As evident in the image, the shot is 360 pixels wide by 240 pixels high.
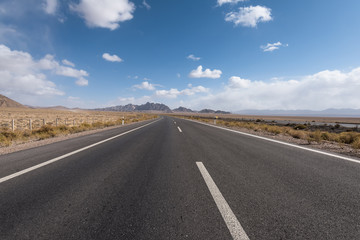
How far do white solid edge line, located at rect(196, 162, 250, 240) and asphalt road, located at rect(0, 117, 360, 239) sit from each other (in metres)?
0.01

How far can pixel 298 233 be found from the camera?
1.73m

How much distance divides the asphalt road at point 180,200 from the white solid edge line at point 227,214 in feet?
0.04

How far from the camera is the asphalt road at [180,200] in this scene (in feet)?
5.80

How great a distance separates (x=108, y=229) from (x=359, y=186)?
166 inches

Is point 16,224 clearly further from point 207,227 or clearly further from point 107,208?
point 207,227

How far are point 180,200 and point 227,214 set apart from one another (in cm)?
71

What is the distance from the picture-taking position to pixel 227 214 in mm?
2020

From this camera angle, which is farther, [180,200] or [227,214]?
[180,200]

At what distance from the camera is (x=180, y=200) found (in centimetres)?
240

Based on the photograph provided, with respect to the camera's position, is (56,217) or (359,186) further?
(359,186)

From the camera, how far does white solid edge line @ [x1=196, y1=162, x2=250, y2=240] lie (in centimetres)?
169

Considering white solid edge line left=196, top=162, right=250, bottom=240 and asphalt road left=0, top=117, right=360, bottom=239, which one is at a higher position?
white solid edge line left=196, top=162, right=250, bottom=240

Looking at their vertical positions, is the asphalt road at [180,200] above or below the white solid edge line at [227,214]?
below

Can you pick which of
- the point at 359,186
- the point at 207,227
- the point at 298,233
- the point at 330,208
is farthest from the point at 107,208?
the point at 359,186
